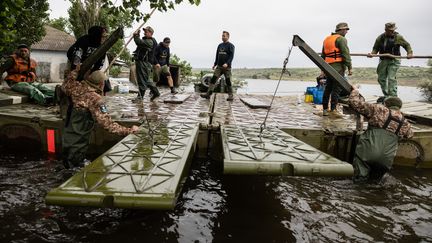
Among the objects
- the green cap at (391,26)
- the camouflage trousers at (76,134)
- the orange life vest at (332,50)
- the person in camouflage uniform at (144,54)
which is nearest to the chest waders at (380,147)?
the orange life vest at (332,50)

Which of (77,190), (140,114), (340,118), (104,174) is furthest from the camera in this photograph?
(340,118)

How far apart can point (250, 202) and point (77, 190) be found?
2693 millimetres

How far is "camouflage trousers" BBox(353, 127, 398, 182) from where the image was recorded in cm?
533

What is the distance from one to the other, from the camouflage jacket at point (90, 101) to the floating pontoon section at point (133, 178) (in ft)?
0.99

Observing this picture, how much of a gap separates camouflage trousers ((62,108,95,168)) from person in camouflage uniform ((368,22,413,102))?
697cm

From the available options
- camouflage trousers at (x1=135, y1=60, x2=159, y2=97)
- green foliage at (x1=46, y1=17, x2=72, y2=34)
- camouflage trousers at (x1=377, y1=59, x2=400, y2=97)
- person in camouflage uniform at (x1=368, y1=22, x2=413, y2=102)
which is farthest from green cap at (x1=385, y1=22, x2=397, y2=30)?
green foliage at (x1=46, y1=17, x2=72, y2=34)

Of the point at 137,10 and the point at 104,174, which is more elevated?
the point at 137,10

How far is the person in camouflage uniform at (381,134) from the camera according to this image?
209 inches

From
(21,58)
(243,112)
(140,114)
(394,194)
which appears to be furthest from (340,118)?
(21,58)

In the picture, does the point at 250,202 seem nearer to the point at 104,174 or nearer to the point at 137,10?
the point at 104,174

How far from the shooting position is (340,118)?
8453 millimetres

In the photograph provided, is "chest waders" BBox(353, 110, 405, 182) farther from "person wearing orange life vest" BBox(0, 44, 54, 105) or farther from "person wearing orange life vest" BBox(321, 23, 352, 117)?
"person wearing orange life vest" BBox(0, 44, 54, 105)

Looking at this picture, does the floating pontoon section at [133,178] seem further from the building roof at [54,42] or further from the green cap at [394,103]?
the building roof at [54,42]

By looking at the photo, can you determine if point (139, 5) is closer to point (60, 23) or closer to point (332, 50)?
point (332, 50)
